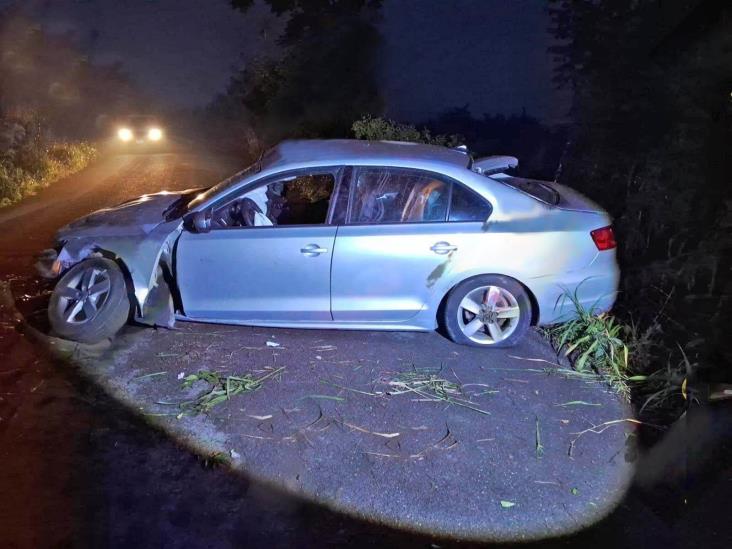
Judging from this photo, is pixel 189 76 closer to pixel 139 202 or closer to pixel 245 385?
pixel 139 202

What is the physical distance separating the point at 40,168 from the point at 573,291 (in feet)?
37.3

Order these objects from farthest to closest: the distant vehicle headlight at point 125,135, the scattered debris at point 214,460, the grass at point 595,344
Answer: the distant vehicle headlight at point 125,135 → the grass at point 595,344 → the scattered debris at point 214,460

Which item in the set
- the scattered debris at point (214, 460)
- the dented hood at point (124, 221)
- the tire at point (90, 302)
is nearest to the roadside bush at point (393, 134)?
the dented hood at point (124, 221)

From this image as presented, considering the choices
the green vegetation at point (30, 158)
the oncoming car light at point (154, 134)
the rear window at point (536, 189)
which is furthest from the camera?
the oncoming car light at point (154, 134)

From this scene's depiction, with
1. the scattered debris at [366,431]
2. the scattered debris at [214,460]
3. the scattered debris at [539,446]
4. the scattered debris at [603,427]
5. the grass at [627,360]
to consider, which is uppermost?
the grass at [627,360]

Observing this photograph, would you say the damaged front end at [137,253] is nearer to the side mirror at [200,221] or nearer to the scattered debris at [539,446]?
the side mirror at [200,221]

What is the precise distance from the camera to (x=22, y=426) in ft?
13.0

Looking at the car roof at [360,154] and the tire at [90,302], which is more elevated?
the car roof at [360,154]

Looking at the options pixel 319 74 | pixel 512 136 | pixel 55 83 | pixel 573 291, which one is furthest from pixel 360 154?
pixel 55 83

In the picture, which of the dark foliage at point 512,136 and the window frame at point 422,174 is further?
the dark foliage at point 512,136

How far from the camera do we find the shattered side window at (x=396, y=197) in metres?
4.86

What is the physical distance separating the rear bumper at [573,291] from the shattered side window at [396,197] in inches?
38.5

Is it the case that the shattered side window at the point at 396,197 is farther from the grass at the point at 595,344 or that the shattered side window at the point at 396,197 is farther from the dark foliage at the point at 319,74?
the dark foliage at the point at 319,74

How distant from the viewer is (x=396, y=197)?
4.88 metres
